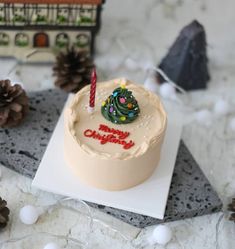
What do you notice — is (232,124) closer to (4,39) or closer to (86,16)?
(86,16)

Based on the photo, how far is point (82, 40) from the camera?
3.70 feet

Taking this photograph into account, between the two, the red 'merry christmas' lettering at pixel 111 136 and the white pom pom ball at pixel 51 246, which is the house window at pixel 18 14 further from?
the white pom pom ball at pixel 51 246

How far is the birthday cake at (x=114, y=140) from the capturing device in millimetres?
884

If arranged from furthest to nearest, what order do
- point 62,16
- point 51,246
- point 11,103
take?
1. point 62,16
2. point 11,103
3. point 51,246

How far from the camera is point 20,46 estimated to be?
1113 millimetres

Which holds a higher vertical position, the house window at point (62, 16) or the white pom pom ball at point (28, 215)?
the house window at point (62, 16)

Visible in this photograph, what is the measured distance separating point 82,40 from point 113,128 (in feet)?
0.92

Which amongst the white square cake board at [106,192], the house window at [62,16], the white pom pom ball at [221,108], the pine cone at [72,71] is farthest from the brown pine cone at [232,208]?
the house window at [62,16]

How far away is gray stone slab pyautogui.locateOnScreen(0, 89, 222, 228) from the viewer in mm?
927

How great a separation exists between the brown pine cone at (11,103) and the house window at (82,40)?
19 cm

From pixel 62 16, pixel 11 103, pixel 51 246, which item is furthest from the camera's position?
pixel 62 16

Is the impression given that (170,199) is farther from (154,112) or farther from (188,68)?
(188,68)

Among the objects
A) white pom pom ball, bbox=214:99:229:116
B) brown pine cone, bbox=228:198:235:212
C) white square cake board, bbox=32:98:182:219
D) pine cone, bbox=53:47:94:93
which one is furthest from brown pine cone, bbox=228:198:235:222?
pine cone, bbox=53:47:94:93

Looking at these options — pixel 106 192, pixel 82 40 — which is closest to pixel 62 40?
pixel 82 40
